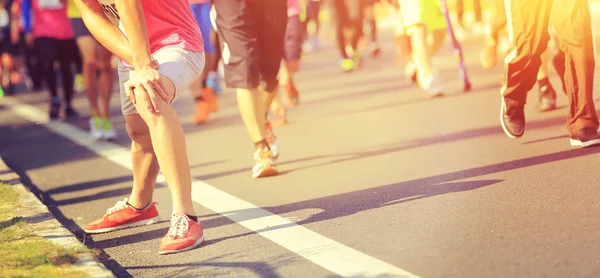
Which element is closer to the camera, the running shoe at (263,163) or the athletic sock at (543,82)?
the running shoe at (263,163)

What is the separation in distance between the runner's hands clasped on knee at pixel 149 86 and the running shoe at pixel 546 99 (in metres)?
4.49

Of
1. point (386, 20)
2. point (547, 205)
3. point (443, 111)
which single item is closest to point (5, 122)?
point (443, 111)

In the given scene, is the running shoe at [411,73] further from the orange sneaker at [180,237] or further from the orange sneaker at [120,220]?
the orange sneaker at [180,237]

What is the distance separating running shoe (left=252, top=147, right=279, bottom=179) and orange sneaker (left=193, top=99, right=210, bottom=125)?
13.0ft

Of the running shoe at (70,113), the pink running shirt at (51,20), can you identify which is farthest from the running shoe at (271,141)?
the running shoe at (70,113)

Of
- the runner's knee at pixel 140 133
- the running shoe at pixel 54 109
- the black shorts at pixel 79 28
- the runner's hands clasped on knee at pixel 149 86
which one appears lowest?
the running shoe at pixel 54 109

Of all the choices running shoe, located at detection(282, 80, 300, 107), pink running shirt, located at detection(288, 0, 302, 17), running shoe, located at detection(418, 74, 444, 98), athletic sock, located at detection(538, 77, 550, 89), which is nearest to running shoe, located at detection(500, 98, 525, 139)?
athletic sock, located at detection(538, 77, 550, 89)

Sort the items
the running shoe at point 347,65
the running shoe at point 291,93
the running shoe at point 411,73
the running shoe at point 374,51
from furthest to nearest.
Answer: the running shoe at point 374,51 → the running shoe at point 347,65 → the running shoe at point 411,73 → the running shoe at point 291,93

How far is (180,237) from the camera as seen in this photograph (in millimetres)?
4949

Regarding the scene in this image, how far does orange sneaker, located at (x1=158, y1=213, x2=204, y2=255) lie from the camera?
4934 mm

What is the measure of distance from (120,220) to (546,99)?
4205 mm

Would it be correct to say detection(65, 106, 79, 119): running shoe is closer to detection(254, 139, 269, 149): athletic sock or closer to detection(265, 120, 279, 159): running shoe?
detection(265, 120, 279, 159): running shoe

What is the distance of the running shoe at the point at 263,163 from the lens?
6980 mm

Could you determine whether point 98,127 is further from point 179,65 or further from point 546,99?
point 179,65
